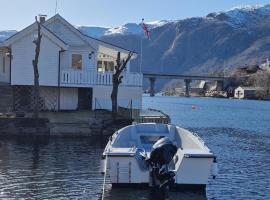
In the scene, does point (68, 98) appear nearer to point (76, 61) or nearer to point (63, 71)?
point (63, 71)

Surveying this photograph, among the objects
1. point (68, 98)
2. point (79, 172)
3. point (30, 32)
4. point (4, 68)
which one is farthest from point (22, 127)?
point (79, 172)

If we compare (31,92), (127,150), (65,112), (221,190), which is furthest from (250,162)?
(31,92)

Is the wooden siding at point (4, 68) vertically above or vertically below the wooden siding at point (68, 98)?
above

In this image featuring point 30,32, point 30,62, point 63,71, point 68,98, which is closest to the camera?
point 30,62

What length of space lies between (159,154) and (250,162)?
47.4 ft

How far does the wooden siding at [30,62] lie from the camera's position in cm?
4650

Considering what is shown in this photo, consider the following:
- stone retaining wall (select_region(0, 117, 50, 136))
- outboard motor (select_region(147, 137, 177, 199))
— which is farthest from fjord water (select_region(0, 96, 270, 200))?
outboard motor (select_region(147, 137, 177, 199))

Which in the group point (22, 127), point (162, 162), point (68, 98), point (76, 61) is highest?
point (76, 61)

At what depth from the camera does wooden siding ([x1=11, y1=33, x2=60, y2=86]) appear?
46.5 metres

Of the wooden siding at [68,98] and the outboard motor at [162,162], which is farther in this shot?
the wooden siding at [68,98]

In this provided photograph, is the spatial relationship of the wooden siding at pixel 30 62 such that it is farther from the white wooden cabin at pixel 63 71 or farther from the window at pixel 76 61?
A: the window at pixel 76 61

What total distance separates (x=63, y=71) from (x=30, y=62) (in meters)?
2.76

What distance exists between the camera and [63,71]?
154 ft

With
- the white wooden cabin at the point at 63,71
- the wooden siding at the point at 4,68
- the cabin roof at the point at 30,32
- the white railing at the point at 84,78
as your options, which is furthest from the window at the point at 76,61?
the wooden siding at the point at 4,68
